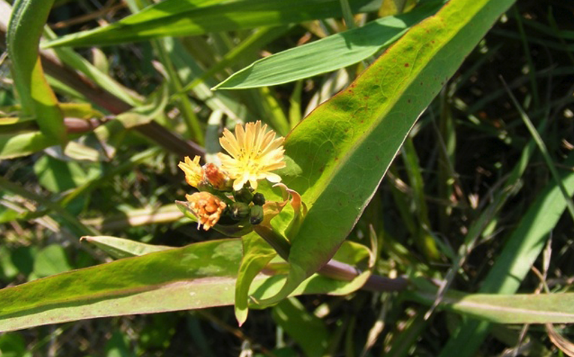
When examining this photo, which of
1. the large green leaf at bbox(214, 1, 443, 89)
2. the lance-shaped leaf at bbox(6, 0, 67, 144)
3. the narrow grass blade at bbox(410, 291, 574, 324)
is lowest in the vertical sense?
the narrow grass blade at bbox(410, 291, 574, 324)

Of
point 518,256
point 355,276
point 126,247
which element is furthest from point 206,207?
point 518,256

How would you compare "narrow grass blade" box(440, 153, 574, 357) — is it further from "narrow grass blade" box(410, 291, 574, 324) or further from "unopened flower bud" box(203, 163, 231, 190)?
"unopened flower bud" box(203, 163, 231, 190)

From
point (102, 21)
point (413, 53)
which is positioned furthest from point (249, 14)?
point (102, 21)

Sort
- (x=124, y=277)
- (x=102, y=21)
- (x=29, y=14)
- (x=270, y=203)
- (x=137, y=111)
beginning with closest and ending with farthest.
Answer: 1. (x=270, y=203)
2. (x=124, y=277)
3. (x=29, y=14)
4. (x=137, y=111)
5. (x=102, y=21)

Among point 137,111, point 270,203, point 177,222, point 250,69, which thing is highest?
point 250,69

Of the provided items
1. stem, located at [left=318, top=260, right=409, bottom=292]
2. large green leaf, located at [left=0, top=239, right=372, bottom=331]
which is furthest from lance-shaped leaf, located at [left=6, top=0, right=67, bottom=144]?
stem, located at [left=318, top=260, right=409, bottom=292]

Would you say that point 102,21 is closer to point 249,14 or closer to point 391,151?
point 249,14

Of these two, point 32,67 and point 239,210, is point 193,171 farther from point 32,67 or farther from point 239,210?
point 32,67

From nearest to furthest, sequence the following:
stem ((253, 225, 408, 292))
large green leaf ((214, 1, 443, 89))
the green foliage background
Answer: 1. stem ((253, 225, 408, 292))
2. large green leaf ((214, 1, 443, 89))
3. the green foliage background
